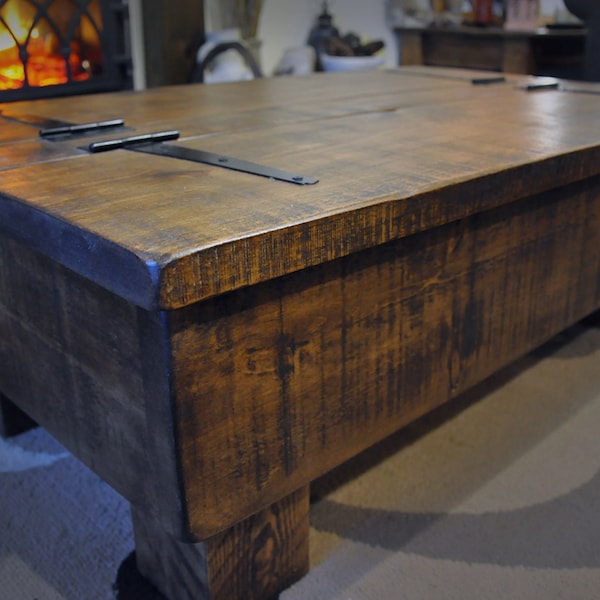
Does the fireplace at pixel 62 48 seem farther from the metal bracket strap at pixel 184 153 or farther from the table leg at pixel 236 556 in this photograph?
the table leg at pixel 236 556

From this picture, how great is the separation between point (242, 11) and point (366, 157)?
2.18m

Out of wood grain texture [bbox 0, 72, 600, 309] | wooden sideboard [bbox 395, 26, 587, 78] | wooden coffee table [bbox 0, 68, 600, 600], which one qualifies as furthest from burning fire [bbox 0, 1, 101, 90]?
wooden sideboard [bbox 395, 26, 587, 78]

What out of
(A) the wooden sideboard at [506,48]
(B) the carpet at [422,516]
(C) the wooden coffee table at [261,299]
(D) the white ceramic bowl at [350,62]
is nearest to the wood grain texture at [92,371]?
(C) the wooden coffee table at [261,299]

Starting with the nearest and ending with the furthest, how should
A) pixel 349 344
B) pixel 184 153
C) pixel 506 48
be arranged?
pixel 349 344 < pixel 184 153 < pixel 506 48

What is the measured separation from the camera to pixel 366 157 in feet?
3.13

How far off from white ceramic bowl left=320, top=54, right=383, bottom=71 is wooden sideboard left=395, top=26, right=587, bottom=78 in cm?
61

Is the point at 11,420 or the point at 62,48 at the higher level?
the point at 62,48

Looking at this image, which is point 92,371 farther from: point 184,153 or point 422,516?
point 422,516

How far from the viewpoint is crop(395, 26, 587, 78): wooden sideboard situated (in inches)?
133

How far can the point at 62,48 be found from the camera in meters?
2.30

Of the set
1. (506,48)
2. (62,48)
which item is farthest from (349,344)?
Answer: (506,48)

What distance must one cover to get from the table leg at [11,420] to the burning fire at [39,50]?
130 cm

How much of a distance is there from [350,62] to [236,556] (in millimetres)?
2638

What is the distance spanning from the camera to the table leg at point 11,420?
121 centimetres
